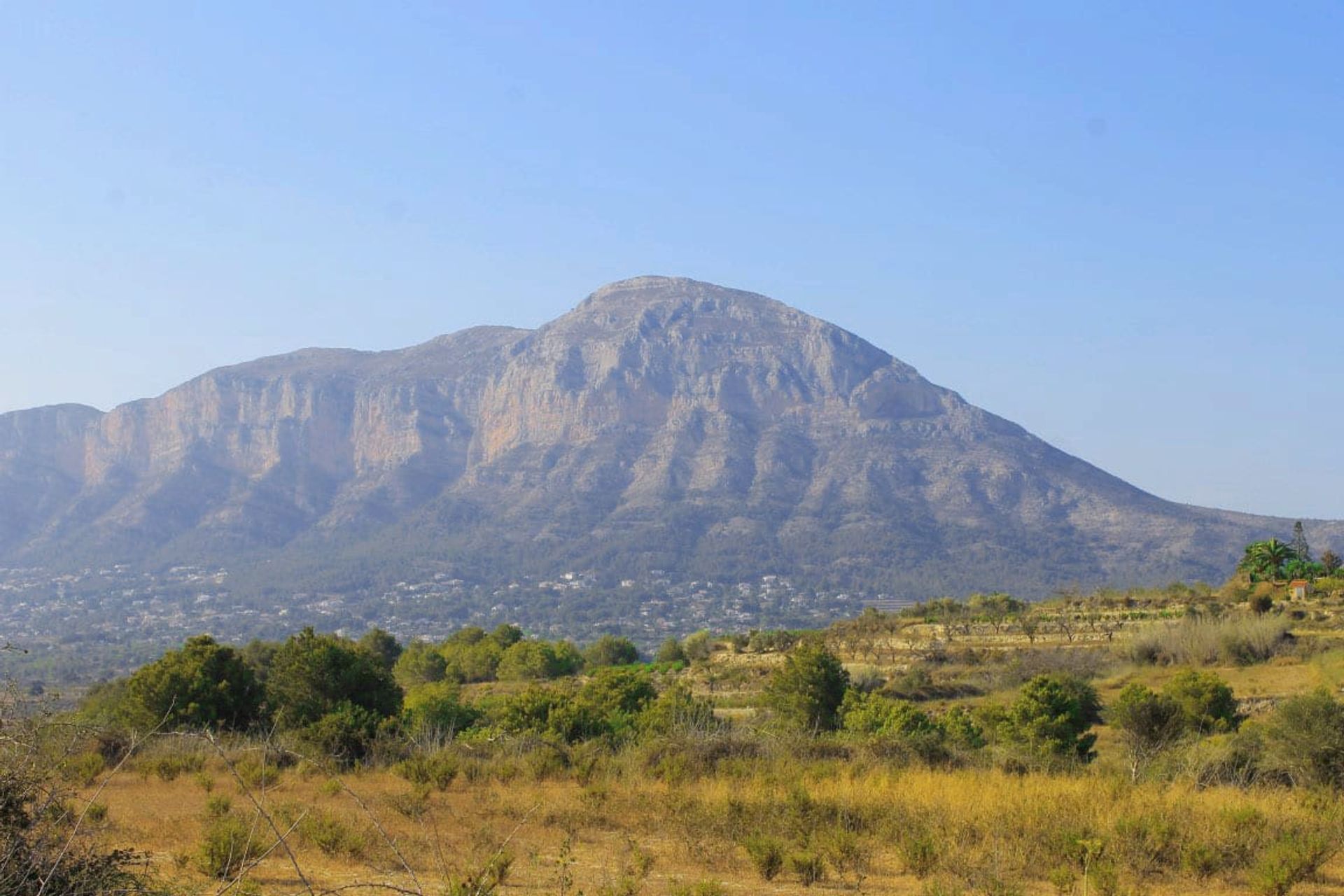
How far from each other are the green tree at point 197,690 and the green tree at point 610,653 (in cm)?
3173

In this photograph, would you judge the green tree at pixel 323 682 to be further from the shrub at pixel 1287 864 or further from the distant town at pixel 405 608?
the distant town at pixel 405 608

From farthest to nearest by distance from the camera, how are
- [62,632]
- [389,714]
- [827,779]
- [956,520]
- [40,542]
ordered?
[40,542] → [956,520] → [62,632] → [389,714] → [827,779]

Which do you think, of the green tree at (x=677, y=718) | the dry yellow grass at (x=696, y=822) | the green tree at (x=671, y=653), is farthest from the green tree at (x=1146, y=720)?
the green tree at (x=671, y=653)

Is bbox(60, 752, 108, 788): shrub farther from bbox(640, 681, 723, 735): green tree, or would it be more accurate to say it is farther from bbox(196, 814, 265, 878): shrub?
bbox(640, 681, 723, 735): green tree

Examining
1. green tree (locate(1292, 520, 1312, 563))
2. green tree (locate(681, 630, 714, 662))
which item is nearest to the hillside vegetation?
green tree (locate(681, 630, 714, 662))

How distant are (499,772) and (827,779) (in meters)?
4.88

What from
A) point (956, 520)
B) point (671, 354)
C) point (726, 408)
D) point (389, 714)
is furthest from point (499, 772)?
point (671, 354)

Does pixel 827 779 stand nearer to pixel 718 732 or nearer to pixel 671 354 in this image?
pixel 718 732

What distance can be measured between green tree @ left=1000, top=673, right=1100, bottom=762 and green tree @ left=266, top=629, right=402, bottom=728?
41.5ft

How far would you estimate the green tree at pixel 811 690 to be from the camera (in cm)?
2658

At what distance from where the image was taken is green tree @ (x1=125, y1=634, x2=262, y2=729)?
22.2 meters

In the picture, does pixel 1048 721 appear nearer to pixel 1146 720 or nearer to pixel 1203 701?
pixel 1146 720

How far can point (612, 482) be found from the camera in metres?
153

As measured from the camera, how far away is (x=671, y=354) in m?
188
